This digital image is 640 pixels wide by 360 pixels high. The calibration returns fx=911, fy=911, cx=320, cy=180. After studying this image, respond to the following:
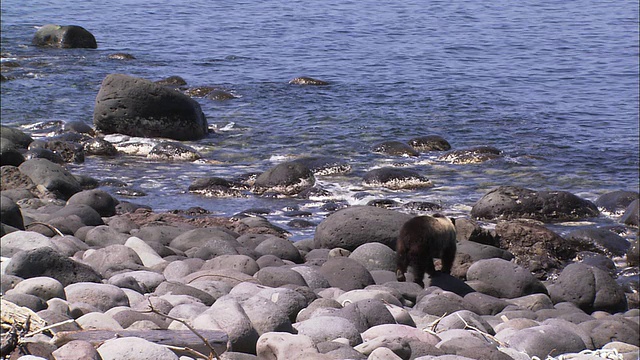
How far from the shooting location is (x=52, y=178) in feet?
44.0

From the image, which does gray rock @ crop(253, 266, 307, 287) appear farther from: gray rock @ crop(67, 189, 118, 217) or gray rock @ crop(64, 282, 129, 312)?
gray rock @ crop(67, 189, 118, 217)

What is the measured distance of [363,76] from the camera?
26125mm

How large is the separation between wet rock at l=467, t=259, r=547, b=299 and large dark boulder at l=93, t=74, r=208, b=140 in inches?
421

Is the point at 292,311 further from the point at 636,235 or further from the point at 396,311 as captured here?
the point at 636,235

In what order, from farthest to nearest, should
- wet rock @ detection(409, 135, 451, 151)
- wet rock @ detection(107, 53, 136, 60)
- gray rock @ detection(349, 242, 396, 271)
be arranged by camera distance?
wet rock @ detection(107, 53, 136, 60)
wet rock @ detection(409, 135, 451, 151)
gray rock @ detection(349, 242, 396, 271)

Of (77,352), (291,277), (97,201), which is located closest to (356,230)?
(291,277)

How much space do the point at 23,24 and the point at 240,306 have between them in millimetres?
33680

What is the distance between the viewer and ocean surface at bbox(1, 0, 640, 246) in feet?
52.4

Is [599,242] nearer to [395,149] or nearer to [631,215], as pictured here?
[631,215]

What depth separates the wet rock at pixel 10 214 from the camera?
9484mm

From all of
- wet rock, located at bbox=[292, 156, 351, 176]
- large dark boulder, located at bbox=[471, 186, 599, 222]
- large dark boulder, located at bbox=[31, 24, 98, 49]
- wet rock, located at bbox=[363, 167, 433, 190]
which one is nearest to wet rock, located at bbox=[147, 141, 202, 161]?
wet rock, located at bbox=[292, 156, 351, 176]

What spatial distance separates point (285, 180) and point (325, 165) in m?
1.49

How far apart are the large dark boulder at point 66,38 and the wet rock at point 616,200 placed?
2151cm

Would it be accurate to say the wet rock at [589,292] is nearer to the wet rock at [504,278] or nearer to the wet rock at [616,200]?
the wet rock at [504,278]
